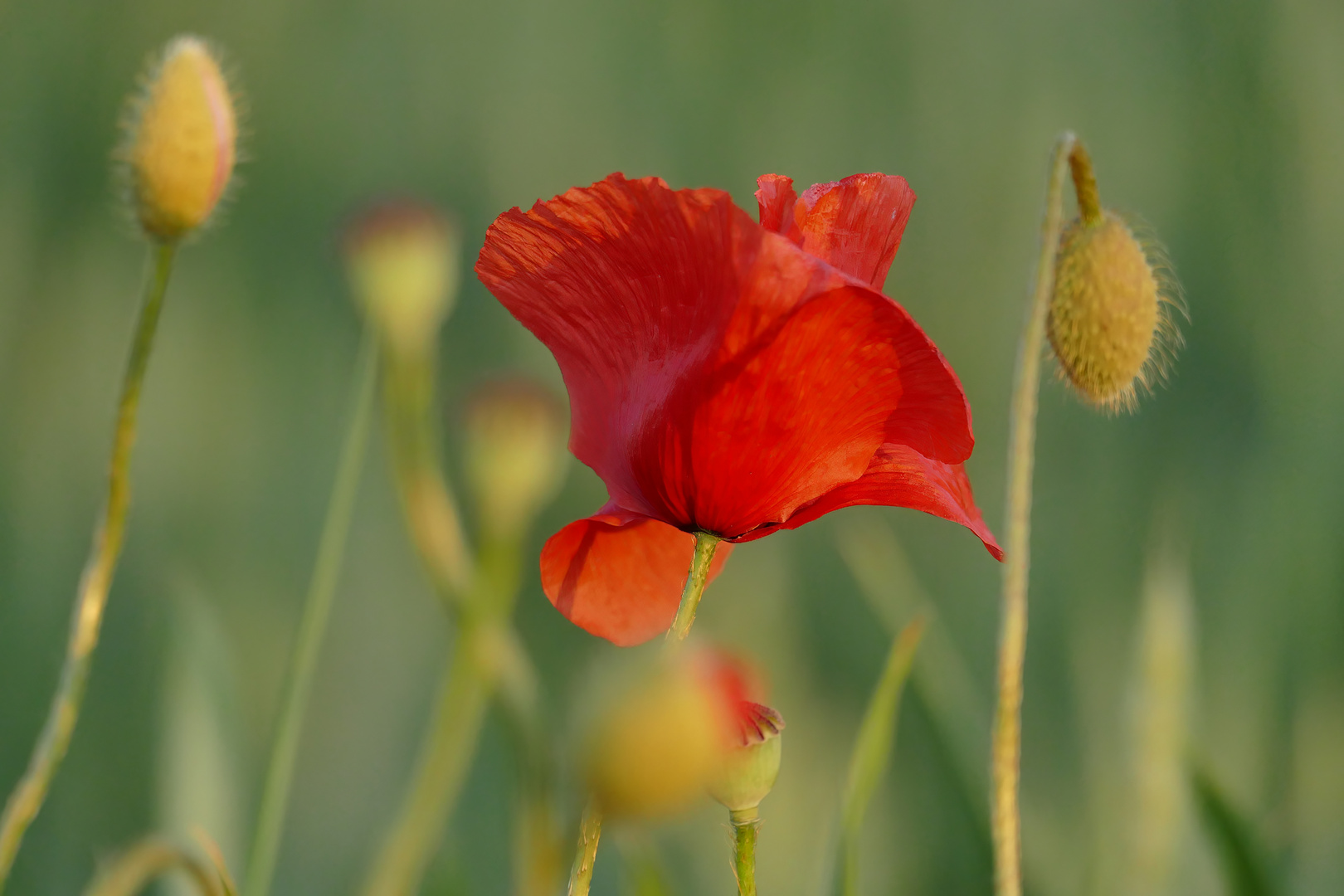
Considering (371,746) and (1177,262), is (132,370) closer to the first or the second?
(371,746)

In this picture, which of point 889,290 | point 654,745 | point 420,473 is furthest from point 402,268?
point 889,290

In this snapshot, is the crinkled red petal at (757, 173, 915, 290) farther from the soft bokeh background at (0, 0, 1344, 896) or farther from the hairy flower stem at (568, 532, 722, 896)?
the soft bokeh background at (0, 0, 1344, 896)

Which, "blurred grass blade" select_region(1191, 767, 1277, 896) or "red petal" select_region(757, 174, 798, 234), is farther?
"blurred grass blade" select_region(1191, 767, 1277, 896)

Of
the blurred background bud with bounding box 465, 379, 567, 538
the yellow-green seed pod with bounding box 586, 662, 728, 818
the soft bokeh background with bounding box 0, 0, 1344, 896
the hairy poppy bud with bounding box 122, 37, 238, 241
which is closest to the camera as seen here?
the yellow-green seed pod with bounding box 586, 662, 728, 818

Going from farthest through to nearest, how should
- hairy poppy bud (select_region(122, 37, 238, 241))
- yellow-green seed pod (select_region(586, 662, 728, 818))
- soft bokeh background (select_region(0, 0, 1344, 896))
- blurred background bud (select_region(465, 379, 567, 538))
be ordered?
1. soft bokeh background (select_region(0, 0, 1344, 896))
2. blurred background bud (select_region(465, 379, 567, 538))
3. hairy poppy bud (select_region(122, 37, 238, 241))
4. yellow-green seed pod (select_region(586, 662, 728, 818))

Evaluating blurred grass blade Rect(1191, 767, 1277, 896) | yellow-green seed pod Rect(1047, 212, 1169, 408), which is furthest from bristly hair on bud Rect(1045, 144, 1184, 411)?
blurred grass blade Rect(1191, 767, 1277, 896)

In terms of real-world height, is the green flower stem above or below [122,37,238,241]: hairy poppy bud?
below

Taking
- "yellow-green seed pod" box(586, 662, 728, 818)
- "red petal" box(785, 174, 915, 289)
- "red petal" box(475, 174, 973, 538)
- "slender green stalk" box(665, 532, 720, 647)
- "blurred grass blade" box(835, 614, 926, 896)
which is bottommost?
"blurred grass blade" box(835, 614, 926, 896)

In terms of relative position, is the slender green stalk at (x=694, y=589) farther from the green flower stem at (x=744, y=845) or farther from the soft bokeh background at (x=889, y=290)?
the soft bokeh background at (x=889, y=290)

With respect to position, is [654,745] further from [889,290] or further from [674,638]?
[889,290]
